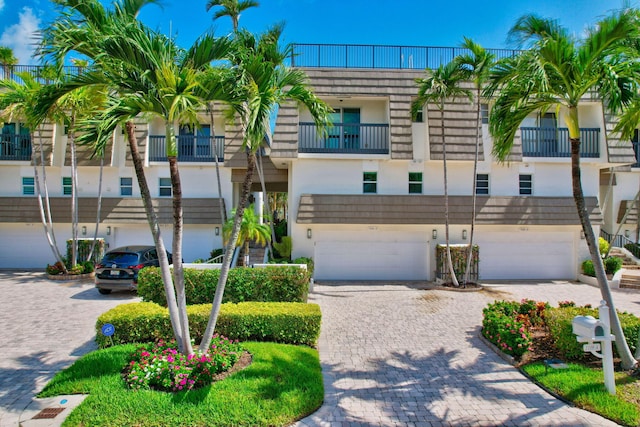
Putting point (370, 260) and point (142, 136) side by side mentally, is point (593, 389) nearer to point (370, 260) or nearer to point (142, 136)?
point (370, 260)

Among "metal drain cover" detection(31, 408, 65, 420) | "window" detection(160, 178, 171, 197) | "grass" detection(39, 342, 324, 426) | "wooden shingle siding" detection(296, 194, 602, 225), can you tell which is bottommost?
"metal drain cover" detection(31, 408, 65, 420)

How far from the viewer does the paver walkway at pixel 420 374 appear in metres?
5.00

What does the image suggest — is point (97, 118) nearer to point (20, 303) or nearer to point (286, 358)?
point (286, 358)

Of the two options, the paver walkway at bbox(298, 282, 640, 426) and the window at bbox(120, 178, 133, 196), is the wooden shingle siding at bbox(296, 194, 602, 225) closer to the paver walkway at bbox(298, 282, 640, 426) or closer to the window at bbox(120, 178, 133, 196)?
the paver walkway at bbox(298, 282, 640, 426)

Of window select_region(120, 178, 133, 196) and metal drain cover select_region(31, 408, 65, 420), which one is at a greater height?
window select_region(120, 178, 133, 196)

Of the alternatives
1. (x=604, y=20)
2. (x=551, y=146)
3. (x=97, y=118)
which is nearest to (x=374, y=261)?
(x=551, y=146)

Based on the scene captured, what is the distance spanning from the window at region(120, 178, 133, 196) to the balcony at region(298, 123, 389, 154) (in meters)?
7.98

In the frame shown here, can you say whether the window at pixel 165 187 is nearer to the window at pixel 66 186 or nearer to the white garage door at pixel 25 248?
the window at pixel 66 186

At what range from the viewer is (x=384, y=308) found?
35.4 ft

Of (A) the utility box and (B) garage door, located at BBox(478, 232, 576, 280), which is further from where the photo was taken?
(B) garage door, located at BBox(478, 232, 576, 280)

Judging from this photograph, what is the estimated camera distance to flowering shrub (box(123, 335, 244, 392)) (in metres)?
5.33

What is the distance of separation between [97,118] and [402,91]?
12395 mm

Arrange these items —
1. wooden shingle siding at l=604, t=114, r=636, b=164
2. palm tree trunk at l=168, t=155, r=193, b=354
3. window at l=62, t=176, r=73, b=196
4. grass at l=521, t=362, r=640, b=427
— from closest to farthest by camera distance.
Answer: grass at l=521, t=362, r=640, b=427, palm tree trunk at l=168, t=155, r=193, b=354, wooden shingle siding at l=604, t=114, r=636, b=164, window at l=62, t=176, r=73, b=196

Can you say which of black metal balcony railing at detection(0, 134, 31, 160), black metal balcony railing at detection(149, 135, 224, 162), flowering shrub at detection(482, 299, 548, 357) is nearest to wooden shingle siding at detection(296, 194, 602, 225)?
black metal balcony railing at detection(149, 135, 224, 162)
